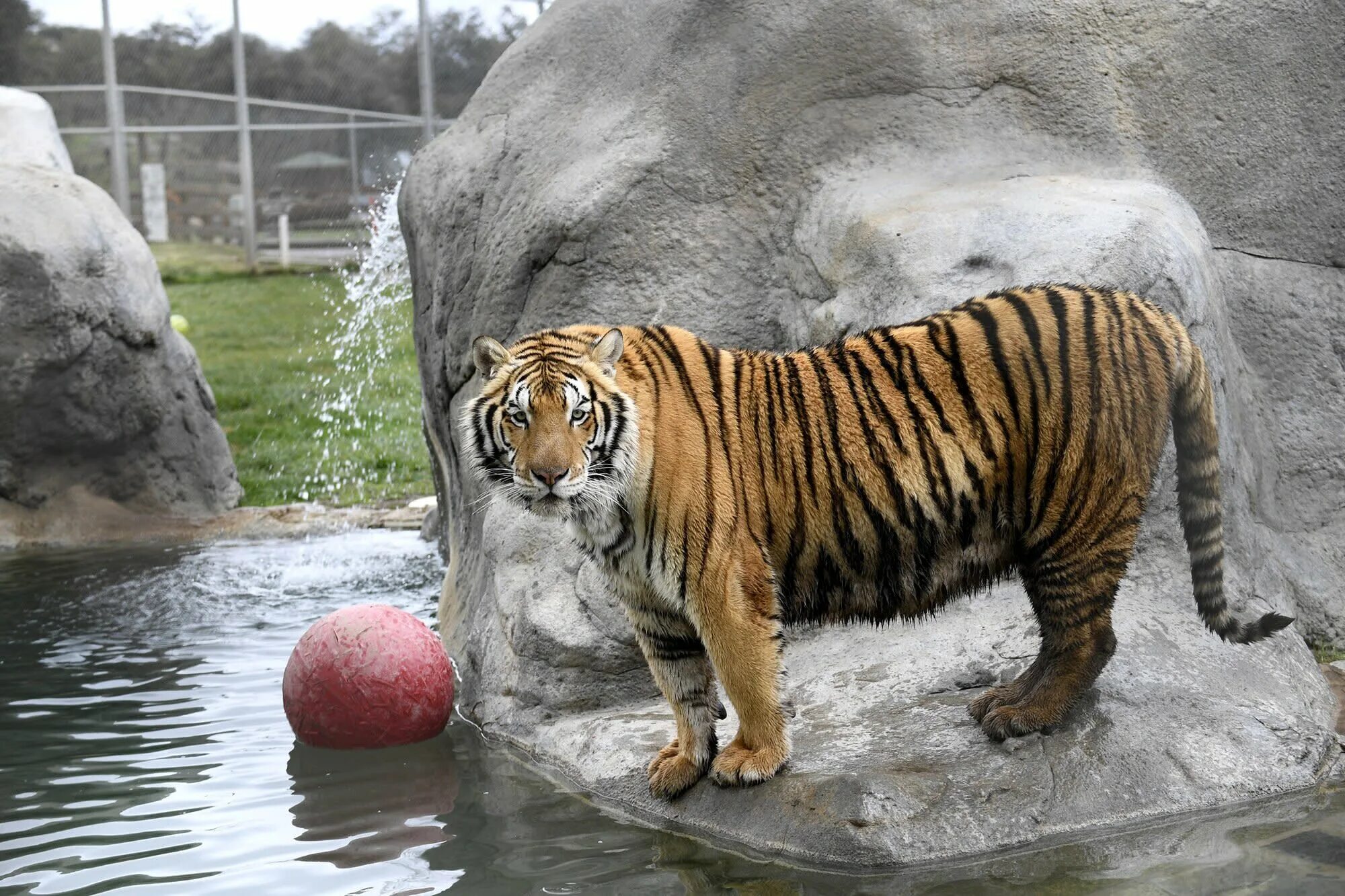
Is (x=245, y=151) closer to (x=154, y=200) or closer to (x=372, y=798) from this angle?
(x=154, y=200)

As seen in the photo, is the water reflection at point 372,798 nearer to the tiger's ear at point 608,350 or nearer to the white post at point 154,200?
the tiger's ear at point 608,350

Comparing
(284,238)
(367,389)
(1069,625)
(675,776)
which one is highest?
(284,238)

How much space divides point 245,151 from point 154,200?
129 centimetres

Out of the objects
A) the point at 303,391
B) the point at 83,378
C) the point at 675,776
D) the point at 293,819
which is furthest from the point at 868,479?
Result: the point at 303,391

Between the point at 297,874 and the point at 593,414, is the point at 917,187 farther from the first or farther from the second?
the point at 297,874

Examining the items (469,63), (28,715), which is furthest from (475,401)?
(469,63)

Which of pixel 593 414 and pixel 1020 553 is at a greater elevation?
pixel 593 414

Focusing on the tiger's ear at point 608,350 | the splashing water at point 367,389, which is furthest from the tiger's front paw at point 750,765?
the splashing water at point 367,389

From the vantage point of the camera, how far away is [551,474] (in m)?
3.93

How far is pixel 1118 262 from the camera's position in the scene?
5105 millimetres

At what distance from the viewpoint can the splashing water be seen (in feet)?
34.4

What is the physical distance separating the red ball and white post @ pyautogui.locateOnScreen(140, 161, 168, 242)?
13.9 meters

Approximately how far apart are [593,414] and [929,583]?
1141 millimetres

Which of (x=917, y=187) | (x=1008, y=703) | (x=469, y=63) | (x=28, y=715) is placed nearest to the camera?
(x=1008, y=703)
